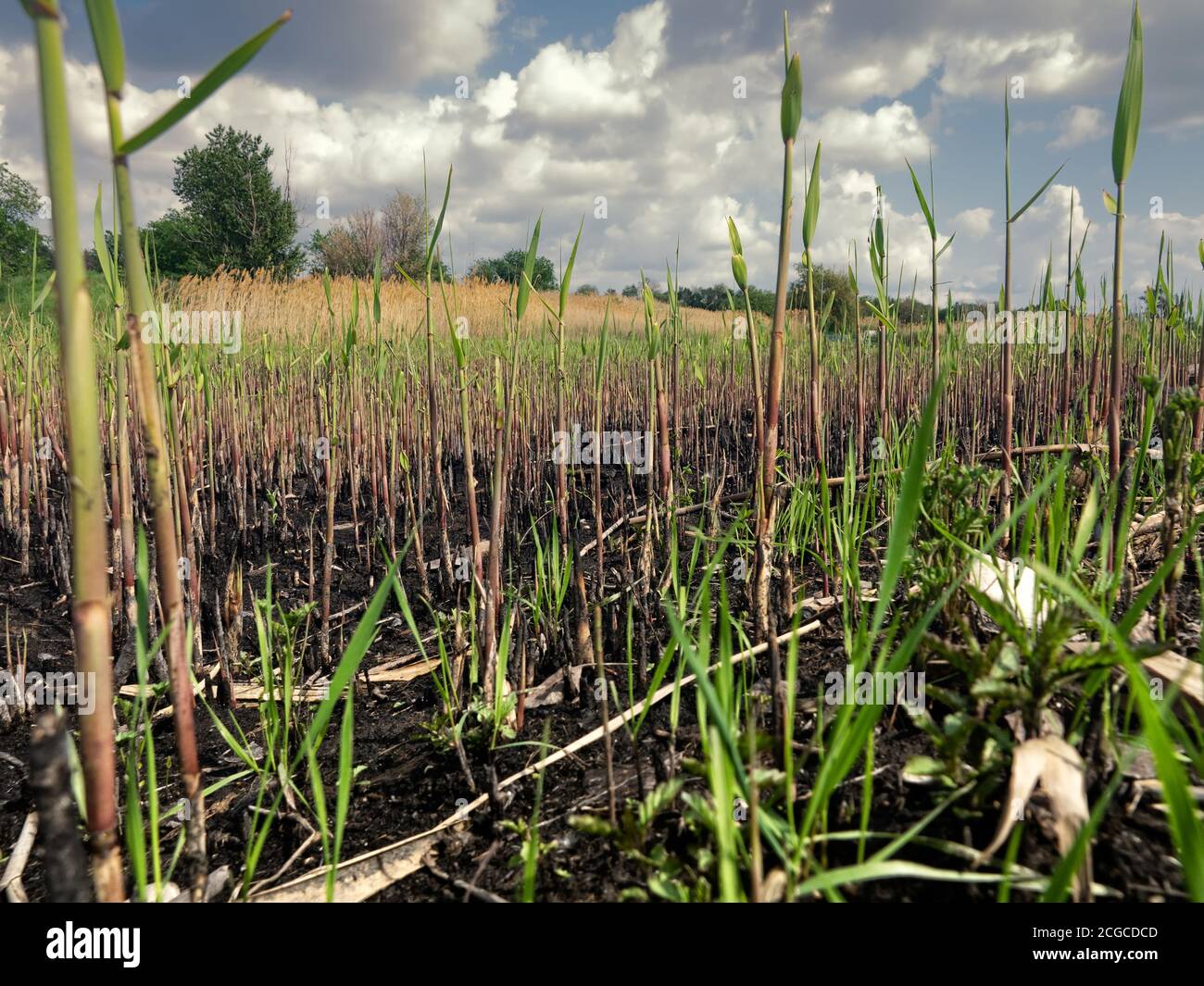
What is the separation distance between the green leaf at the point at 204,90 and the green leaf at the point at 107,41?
39 millimetres

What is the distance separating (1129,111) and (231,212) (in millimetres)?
27431

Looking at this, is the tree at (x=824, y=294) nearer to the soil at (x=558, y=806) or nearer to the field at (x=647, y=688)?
the field at (x=647, y=688)

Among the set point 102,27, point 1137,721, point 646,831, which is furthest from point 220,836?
point 1137,721

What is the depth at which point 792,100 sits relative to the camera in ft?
3.52

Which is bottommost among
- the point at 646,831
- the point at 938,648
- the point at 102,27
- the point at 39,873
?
the point at 39,873

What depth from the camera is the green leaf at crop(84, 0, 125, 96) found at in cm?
52

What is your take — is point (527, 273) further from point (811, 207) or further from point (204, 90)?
point (204, 90)

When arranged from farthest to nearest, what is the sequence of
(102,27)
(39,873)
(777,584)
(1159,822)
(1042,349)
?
(1042,349) → (777,584) → (39,873) → (1159,822) → (102,27)

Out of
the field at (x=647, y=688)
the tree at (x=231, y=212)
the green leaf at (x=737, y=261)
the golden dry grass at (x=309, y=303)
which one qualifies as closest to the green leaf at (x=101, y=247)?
the field at (x=647, y=688)

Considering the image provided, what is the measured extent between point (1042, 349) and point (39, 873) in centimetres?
458

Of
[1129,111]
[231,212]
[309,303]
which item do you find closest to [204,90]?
[1129,111]
